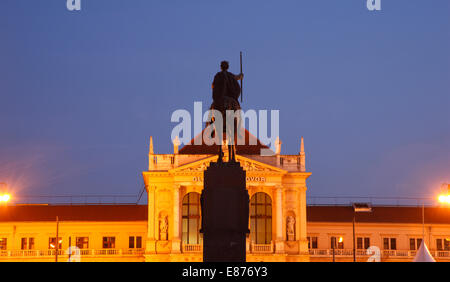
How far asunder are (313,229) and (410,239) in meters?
9.86

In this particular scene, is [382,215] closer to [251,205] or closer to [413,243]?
[413,243]

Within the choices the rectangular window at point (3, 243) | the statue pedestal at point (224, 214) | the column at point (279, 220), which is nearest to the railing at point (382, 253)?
the column at point (279, 220)

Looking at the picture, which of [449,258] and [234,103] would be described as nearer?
[234,103]

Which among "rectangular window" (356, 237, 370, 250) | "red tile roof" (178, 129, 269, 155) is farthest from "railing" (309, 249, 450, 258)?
"red tile roof" (178, 129, 269, 155)

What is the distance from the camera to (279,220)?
67.7 m

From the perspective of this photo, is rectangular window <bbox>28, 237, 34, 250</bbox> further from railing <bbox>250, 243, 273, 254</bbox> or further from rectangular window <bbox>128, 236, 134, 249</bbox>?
railing <bbox>250, 243, 273, 254</bbox>

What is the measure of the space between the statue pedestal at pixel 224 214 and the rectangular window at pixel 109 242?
5496cm

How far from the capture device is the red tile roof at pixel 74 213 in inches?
2960

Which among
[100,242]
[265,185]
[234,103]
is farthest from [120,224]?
[234,103]

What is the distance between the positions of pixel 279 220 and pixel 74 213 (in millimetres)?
22427

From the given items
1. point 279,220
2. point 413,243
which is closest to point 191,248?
point 279,220

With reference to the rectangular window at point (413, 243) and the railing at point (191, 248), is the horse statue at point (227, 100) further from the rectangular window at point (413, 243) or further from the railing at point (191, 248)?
the rectangular window at point (413, 243)
